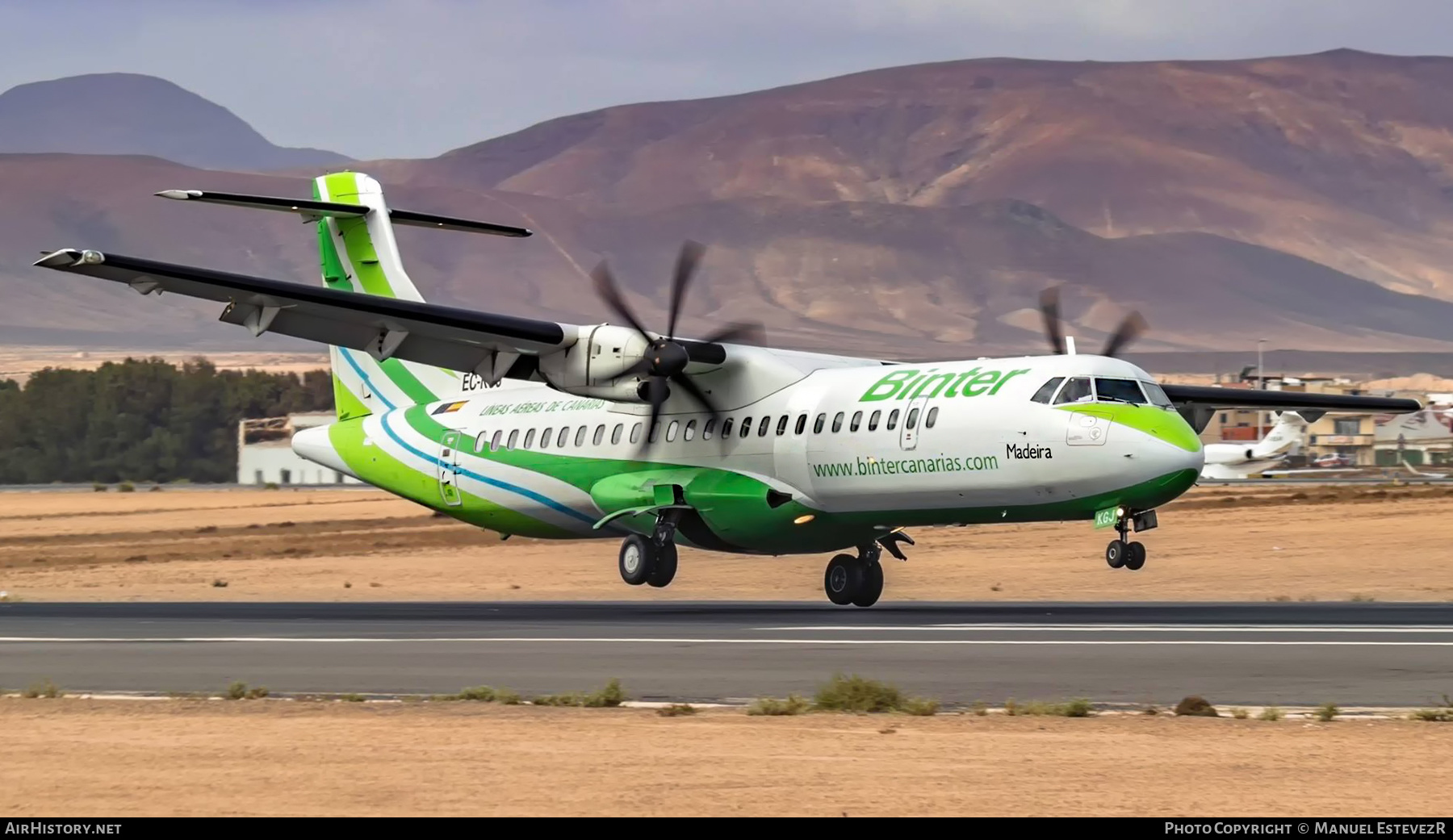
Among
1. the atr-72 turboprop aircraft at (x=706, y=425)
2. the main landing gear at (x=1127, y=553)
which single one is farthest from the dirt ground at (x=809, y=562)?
the main landing gear at (x=1127, y=553)

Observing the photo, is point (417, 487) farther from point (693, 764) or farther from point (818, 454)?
point (693, 764)

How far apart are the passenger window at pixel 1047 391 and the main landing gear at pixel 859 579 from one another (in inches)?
173

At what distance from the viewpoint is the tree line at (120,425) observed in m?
112

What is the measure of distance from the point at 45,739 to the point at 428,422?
21295 mm

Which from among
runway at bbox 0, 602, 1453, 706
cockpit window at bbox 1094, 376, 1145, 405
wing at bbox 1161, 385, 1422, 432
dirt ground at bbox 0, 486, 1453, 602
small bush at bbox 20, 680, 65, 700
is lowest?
small bush at bbox 20, 680, 65, 700

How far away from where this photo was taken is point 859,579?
97.8 feet

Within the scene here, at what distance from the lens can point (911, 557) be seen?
146 ft

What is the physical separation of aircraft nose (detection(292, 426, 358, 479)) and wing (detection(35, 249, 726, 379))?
6.23 meters

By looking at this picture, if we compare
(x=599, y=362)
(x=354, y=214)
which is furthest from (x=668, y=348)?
(x=354, y=214)

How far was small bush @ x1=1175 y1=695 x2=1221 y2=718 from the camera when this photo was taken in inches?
555

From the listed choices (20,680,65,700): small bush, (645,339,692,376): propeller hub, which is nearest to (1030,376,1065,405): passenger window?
(645,339,692,376): propeller hub

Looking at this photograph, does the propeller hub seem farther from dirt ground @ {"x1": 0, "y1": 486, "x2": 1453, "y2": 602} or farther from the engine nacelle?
dirt ground @ {"x1": 0, "y1": 486, "x2": 1453, "y2": 602}

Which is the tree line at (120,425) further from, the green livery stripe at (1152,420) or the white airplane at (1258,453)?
the green livery stripe at (1152,420)

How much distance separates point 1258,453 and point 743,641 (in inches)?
2137
